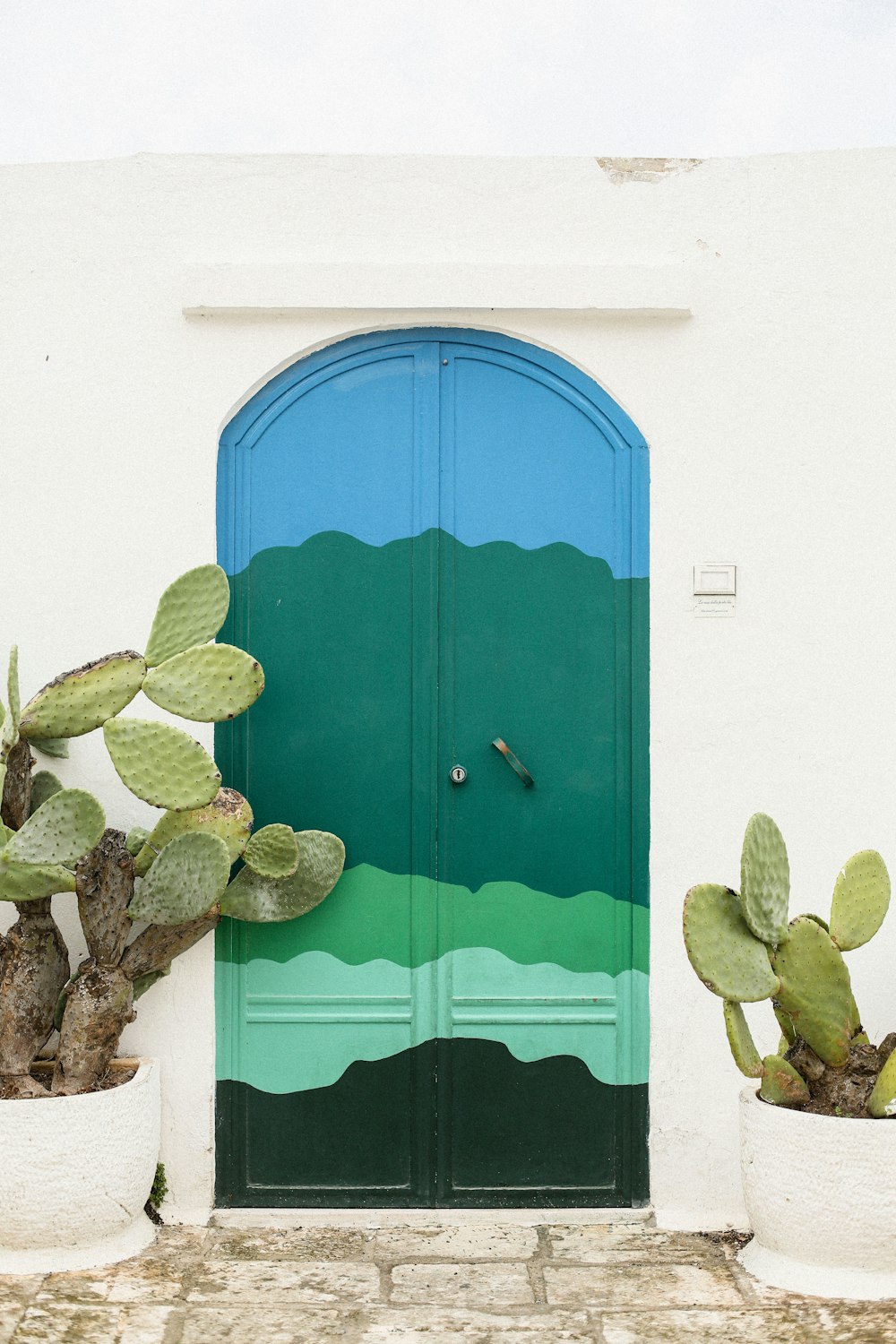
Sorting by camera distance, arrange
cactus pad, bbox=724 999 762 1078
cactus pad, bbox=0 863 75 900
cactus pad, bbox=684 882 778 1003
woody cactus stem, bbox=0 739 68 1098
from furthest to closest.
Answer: woody cactus stem, bbox=0 739 68 1098
cactus pad, bbox=0 863 75 900
cactus pad, bbox=724 999 762 1078
cactus pad, bbox=684 882 778 1003

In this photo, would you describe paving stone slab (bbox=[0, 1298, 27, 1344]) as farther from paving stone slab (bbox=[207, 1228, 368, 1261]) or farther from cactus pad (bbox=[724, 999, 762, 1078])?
cactus pad (bbox=[724, 999, 762, 1078])

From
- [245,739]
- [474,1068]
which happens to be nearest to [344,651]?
[245,739]

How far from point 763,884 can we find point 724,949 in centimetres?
18

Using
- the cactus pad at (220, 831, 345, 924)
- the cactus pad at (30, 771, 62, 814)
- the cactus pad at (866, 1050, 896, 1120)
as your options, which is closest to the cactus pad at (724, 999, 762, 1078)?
the cactus pad at (866, 1050, 896, 1120)

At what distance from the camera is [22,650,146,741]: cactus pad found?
3131 millimetres

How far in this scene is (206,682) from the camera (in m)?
3.12

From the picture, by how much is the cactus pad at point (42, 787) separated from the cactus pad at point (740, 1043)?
184 centimetres

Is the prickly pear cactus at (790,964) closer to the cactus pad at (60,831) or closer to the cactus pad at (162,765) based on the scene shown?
the cactus pad at (162,765)

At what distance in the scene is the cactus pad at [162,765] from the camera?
305 centimetres

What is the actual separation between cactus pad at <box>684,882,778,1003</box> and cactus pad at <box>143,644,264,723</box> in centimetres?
119

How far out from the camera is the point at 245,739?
3.63 meters

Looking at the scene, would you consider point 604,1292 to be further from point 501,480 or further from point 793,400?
point 793,400

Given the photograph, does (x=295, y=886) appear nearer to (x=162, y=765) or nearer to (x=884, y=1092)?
(x=162, y=765)

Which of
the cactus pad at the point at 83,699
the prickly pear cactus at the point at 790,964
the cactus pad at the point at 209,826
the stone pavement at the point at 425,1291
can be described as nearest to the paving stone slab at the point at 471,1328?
the stone pavement at the point at 425,1291
